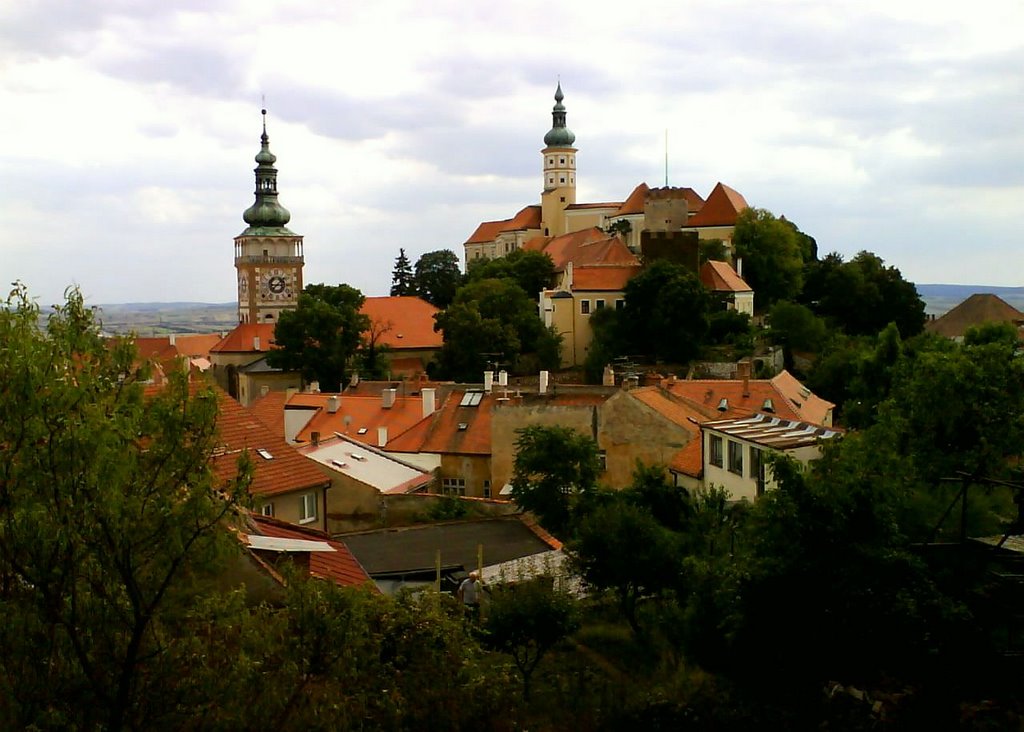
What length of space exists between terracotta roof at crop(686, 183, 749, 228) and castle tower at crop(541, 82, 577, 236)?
26460mm

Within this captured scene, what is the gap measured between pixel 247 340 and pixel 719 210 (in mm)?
33896

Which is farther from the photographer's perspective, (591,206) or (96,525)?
(591,206)

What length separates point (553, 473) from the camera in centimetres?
2780

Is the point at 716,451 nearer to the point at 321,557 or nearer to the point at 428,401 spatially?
the point at 321,557

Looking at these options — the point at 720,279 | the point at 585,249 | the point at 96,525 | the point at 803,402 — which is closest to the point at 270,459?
the point at 96,525

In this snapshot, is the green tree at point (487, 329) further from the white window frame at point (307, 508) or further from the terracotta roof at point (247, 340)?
the white window frame at point (307, 508)

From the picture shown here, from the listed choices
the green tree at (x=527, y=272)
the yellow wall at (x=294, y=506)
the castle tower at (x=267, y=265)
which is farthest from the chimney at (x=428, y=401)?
the castle tower at (x=267, y=265)

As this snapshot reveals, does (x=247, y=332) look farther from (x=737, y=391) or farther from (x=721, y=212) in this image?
(x=737, y=391)

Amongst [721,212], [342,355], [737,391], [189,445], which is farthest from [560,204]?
[189,445]

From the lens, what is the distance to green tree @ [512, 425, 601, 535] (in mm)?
27156

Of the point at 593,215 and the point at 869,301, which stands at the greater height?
the point at 593,215

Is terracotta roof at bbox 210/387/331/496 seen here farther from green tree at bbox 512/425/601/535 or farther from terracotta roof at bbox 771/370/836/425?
terracotta roof at bbox 771/370/836/425

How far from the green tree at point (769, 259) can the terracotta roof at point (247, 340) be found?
3193cm

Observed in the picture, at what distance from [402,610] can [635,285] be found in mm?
48866
